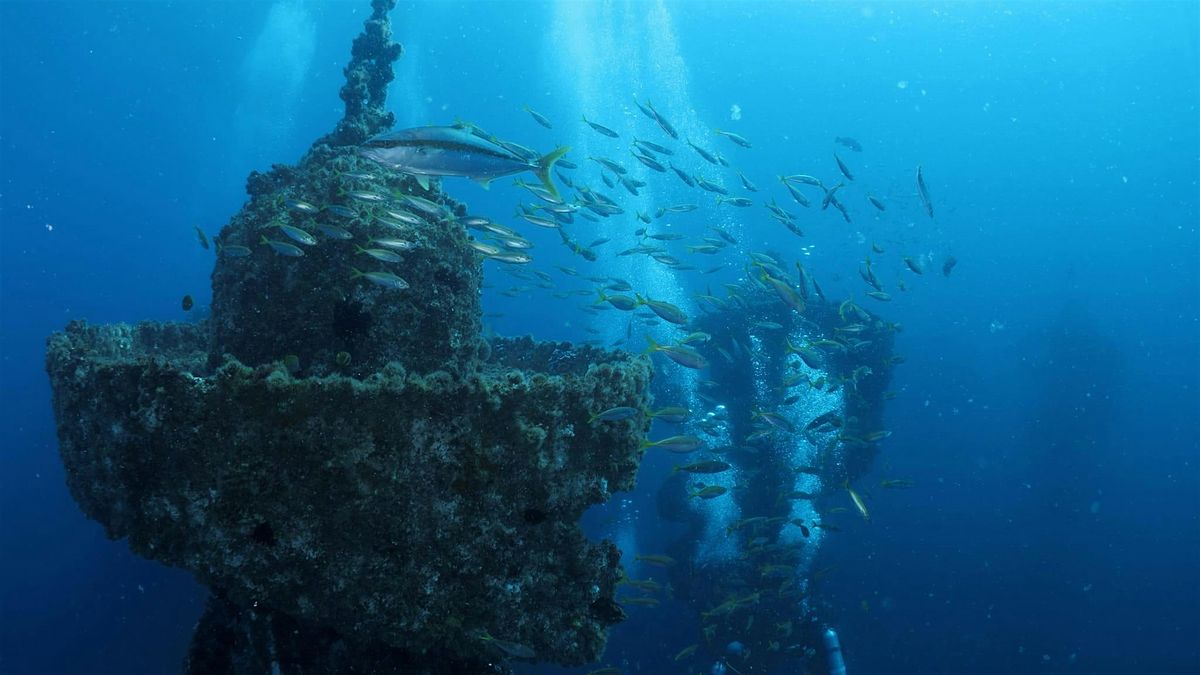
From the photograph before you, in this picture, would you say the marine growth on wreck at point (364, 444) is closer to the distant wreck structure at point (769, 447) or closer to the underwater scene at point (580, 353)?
the underwater scene at point (580, 353)

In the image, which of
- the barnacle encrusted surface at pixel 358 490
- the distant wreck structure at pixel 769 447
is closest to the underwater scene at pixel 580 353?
the barnacle encrusted surface at pixel 358 490

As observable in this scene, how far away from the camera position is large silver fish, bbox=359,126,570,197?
3.82 metres

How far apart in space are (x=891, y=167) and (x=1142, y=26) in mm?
36945

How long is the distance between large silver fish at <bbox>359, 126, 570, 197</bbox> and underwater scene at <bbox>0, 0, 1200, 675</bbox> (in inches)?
1.5

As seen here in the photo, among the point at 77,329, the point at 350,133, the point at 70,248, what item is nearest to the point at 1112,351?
the point at 350,133

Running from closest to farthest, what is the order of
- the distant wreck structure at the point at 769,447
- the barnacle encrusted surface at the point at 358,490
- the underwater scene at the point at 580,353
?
the barnacle encrusted surface at the point at 358,490 → the underwater scene at the point at 580,353 → the distant wreck structure at the point at 769,447

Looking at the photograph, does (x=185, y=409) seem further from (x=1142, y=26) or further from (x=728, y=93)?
(x=1142, y=26)

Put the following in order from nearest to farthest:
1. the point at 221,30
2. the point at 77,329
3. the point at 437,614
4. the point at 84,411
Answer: the point at 437,614 < the point at 84,411 < the point at 77,329 < the point at 221,30

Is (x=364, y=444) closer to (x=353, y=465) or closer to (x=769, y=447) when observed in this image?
(x=353, y=465)

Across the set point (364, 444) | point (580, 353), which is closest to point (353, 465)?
point (364, 444)

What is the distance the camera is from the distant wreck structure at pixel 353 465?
3520 mm

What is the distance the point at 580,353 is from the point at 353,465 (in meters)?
3.76

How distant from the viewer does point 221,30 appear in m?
50.1

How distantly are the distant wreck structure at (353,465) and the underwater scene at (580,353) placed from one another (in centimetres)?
3
